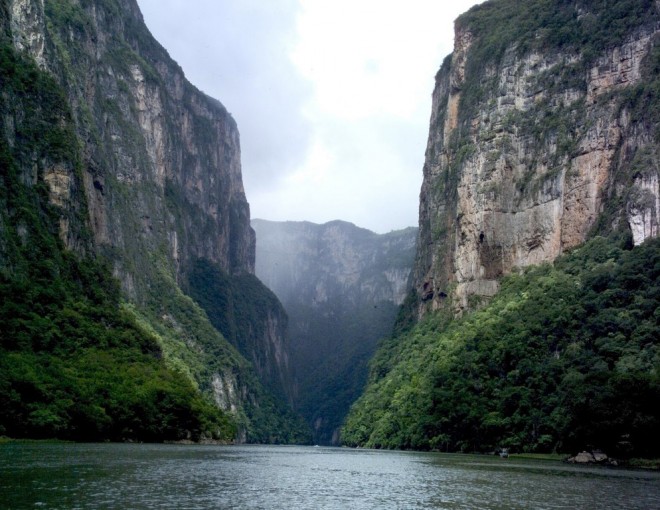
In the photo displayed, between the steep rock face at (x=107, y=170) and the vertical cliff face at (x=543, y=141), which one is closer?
the steep rock face at (x=107, y=170)

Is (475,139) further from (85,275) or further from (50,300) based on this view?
A: (50,300)

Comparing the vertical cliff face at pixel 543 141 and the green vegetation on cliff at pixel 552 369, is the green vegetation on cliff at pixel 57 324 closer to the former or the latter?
the green vegetation on cliff at pixel 552 369

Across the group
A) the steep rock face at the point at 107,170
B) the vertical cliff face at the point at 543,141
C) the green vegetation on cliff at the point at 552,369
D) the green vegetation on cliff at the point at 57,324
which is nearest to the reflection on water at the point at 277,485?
the green vegetation on cliff at the point at 552,369

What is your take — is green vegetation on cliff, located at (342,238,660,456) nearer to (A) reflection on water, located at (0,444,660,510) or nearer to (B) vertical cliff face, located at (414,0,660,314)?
(B) vertical cliff face, located at (414,0,660,314)

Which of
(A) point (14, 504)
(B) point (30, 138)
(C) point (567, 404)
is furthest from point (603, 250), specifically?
(A) point (14, 504)

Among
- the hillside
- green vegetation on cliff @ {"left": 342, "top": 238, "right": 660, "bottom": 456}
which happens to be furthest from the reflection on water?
the hillside
